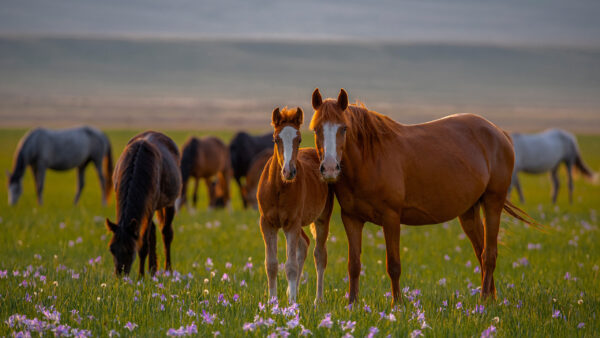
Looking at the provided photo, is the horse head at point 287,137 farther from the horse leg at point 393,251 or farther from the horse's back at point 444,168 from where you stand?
the horse leg at point 393,251

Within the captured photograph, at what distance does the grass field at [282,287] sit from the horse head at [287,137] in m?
1.42

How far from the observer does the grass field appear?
16.4 ft

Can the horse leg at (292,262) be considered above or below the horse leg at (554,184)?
above

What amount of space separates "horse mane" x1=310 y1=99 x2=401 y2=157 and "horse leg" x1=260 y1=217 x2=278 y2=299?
1.50 m

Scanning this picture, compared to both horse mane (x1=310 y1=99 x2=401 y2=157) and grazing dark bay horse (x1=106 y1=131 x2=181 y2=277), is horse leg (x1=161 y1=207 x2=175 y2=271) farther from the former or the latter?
horse mane (x1=310 y1=99 x2=401 y2=157)

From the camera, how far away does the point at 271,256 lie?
6.36 meters

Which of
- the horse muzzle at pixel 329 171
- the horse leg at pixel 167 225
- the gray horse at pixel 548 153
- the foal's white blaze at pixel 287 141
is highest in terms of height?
the foal's white blaze at pixel 287 141

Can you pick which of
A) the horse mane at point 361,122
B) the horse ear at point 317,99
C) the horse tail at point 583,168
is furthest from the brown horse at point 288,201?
the horse tail at point 583,168

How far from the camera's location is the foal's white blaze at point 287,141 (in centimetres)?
554

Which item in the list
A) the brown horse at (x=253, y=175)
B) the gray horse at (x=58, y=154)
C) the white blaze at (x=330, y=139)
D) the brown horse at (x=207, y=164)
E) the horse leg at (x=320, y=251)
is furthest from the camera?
the brown horse at (x=253, y=175)

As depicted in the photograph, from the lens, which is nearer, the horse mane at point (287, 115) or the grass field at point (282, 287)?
the grass field at point (282, 287)

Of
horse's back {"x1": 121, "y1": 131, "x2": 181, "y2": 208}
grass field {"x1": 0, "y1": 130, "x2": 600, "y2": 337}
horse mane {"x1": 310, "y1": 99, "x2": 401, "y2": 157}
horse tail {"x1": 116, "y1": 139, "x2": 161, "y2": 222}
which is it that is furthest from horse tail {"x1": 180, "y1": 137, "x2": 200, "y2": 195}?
horse mane {"x1": 310, "y1": 99, "x2": 401, "y2": 157}

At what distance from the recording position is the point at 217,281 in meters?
7.57

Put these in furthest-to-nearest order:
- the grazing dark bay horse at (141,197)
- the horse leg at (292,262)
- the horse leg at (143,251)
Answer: the horse leg at (143,251) < the grazing dark bay horse at (141,197) < the horse leg at (292,262)
